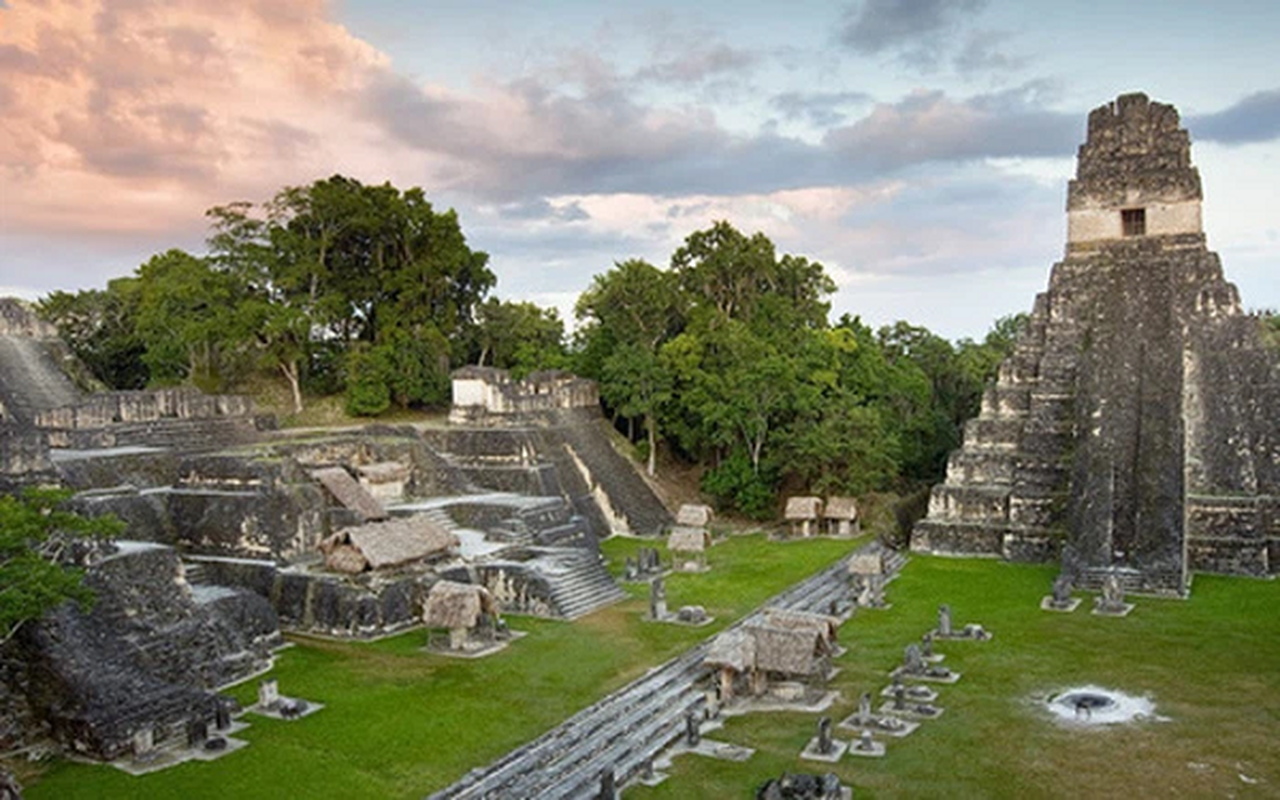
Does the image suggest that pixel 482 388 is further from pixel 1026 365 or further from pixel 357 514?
pixel 1026 365

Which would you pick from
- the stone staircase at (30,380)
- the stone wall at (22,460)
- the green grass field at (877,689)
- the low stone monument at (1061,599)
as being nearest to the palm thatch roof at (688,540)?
the green grass field at (877,689)

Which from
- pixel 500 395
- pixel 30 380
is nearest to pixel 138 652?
pixel 500 395

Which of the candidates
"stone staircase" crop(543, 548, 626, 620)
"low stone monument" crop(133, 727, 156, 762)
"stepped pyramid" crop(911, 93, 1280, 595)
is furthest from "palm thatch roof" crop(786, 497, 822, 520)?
"low stone monument" crop(133, 727, 156, 762)

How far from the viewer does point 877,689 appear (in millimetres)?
14141

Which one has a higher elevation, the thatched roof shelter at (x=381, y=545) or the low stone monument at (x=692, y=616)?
the thatched roof shelter at (x=381, y=545)

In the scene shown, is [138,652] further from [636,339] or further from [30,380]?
[636,339]

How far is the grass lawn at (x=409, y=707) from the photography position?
11.2 meters

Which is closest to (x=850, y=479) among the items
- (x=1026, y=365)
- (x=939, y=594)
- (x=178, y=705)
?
(x=1026, y=365)

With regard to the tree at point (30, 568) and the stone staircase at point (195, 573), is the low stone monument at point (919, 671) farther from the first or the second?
the stone staircase at point (195, 573)

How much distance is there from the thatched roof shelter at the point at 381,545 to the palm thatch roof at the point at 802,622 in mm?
6892

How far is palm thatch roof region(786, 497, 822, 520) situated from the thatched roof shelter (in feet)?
35.8

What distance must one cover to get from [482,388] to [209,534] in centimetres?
1040

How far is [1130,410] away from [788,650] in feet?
43.7

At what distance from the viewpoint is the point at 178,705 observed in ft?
41.3
